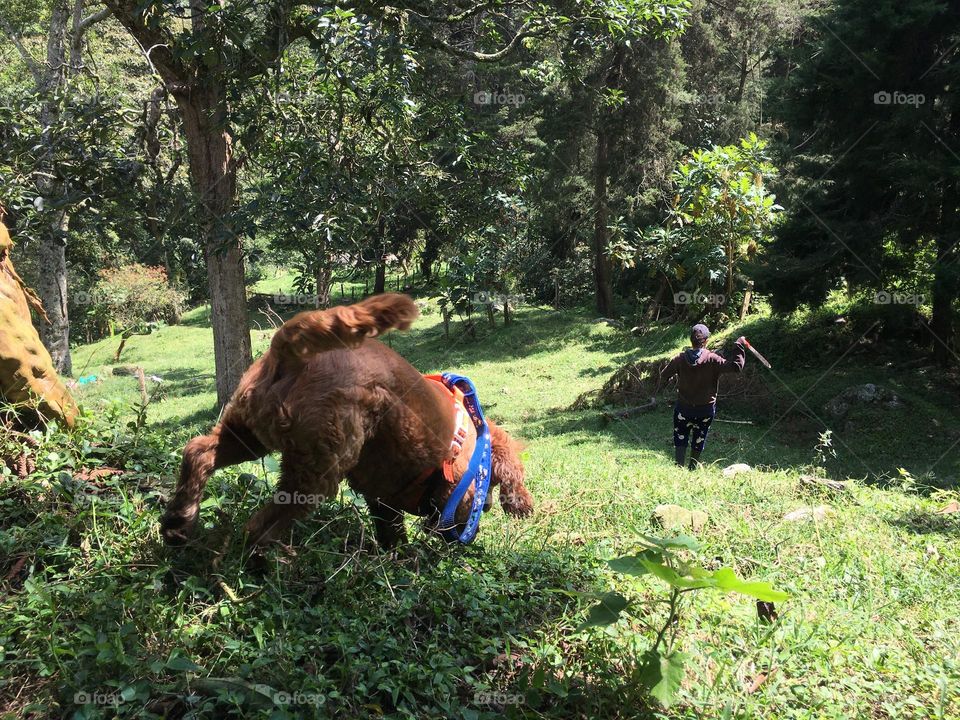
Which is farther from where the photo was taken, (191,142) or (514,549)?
(191,142)

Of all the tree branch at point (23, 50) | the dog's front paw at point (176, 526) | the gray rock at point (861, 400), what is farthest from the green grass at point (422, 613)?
the tree branch at point (23, 50)

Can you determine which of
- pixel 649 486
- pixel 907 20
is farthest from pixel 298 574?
pixel 907 20

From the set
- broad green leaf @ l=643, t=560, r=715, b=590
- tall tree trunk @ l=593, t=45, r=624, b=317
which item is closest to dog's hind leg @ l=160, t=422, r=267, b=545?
broad green leaf @ l=643, t=560, r=715, b=590

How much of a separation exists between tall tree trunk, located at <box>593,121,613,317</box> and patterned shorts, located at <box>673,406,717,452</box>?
11440mm

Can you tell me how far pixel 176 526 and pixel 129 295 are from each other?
958 inches

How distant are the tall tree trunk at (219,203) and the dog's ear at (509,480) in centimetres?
452

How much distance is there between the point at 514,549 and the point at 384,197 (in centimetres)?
414

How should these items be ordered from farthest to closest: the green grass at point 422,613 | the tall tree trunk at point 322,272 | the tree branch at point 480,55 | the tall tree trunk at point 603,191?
the tall tree trunk at point 603,191, the tree branch at point 480,55, the tall tree trunk at point 322,272, the green grass at point 422,613

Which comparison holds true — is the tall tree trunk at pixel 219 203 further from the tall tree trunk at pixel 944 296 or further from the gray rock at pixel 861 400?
the tall tree trunk at pixel 944 296

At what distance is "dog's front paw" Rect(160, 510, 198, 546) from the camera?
9.44 feet

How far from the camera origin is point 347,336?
9.30 feet

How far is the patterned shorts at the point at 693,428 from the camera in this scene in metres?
7.89

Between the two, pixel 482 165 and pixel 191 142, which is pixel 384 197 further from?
pixel 191 142

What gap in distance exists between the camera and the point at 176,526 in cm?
289
